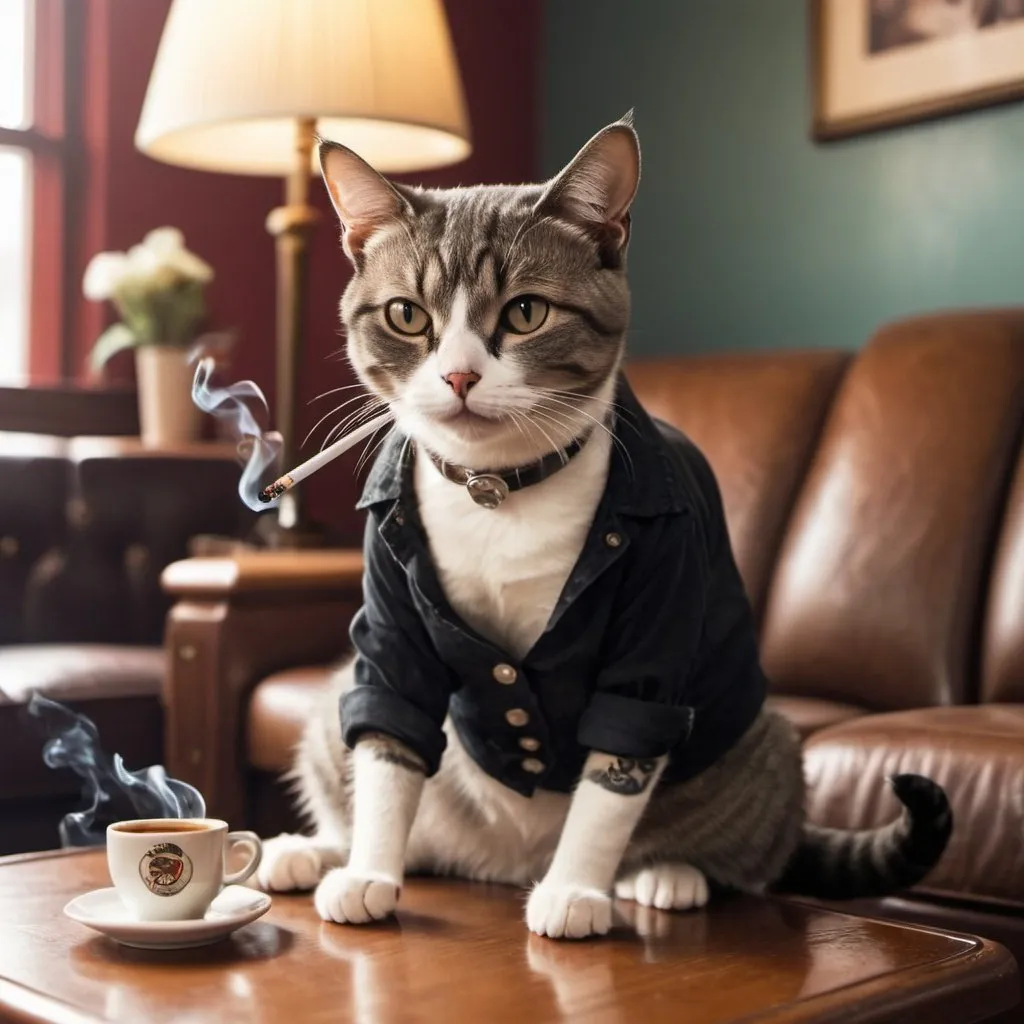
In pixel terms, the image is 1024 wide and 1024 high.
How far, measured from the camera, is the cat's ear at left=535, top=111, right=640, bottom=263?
3.39 feet

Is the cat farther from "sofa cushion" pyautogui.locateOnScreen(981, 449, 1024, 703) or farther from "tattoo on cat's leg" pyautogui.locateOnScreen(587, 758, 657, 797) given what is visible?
"sofa cushion" pyautogui.locateOnScreen(981, 449, 1024, 703)

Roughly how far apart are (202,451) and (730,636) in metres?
1.61

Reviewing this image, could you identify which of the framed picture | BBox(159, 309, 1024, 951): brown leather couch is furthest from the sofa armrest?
the framed picture

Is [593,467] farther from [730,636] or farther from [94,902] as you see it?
[94,902]

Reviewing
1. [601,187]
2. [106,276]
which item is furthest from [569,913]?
[106,276]

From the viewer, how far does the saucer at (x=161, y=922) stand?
36.2 inches

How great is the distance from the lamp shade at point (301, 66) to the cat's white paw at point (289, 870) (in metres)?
1.28

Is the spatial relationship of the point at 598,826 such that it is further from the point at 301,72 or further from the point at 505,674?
the point at 301,72

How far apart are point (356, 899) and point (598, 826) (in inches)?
7.1

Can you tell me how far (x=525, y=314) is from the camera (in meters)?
1.03

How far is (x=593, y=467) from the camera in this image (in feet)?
3.59

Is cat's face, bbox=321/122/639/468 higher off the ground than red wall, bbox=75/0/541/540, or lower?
lower

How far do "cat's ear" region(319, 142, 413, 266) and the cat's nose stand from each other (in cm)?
18

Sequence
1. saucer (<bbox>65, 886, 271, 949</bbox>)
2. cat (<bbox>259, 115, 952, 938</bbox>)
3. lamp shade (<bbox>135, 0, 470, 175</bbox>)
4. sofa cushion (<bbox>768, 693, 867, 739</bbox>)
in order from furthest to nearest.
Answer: lamp shade (<bbox>135, 0, 470, 175</bbox>), sofa cushion (<bbox>768, 693, 867, 739</bbox>), cat (<bbox>259, 115, 952, 938</bbox>), saucer (<bbox>65, 886, 271, 949</bbox>)
